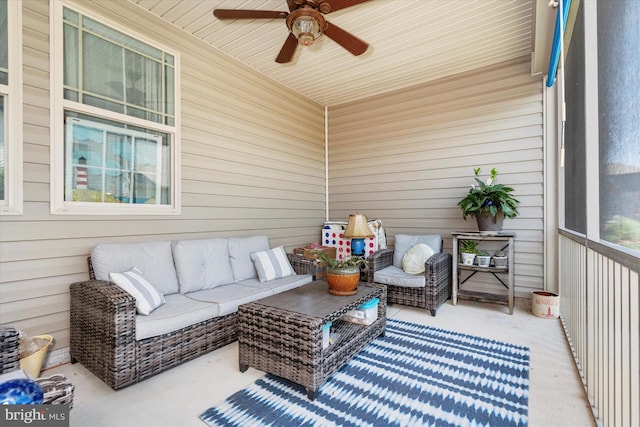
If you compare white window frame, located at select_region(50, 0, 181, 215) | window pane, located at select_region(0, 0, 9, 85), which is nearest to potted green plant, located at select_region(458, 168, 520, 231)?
white window frame, located at select_region(50, 0, 181, 215)

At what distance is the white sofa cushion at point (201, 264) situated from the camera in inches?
114

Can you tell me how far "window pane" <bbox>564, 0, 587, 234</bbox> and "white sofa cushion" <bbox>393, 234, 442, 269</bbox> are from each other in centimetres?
136

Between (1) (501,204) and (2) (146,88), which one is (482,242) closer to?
(1) (501,204)

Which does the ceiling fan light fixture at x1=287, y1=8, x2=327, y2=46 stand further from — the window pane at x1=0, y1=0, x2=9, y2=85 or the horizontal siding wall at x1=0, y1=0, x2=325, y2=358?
the window pane at x1=0, y1=0, x2=9, y2=85

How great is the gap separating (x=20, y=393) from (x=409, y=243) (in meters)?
3.81

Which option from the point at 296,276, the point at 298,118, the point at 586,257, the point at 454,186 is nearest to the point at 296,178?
the point at 298,118

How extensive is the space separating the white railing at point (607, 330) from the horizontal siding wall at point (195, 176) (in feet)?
10.9

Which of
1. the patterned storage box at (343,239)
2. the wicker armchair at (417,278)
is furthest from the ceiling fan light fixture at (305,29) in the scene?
the patterned storage box at (343,239)

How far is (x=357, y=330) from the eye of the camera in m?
2.48

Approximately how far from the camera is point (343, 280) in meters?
2.53

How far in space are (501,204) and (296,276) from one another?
7.99ft

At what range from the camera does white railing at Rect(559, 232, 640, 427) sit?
124cm

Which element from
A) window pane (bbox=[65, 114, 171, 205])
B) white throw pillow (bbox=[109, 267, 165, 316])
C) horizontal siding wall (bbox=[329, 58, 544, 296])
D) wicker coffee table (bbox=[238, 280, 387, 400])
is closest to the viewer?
wicker coffee table (bbox=[238, 280, 387, 400])

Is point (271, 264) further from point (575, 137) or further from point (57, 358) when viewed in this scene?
point (575, 137)
